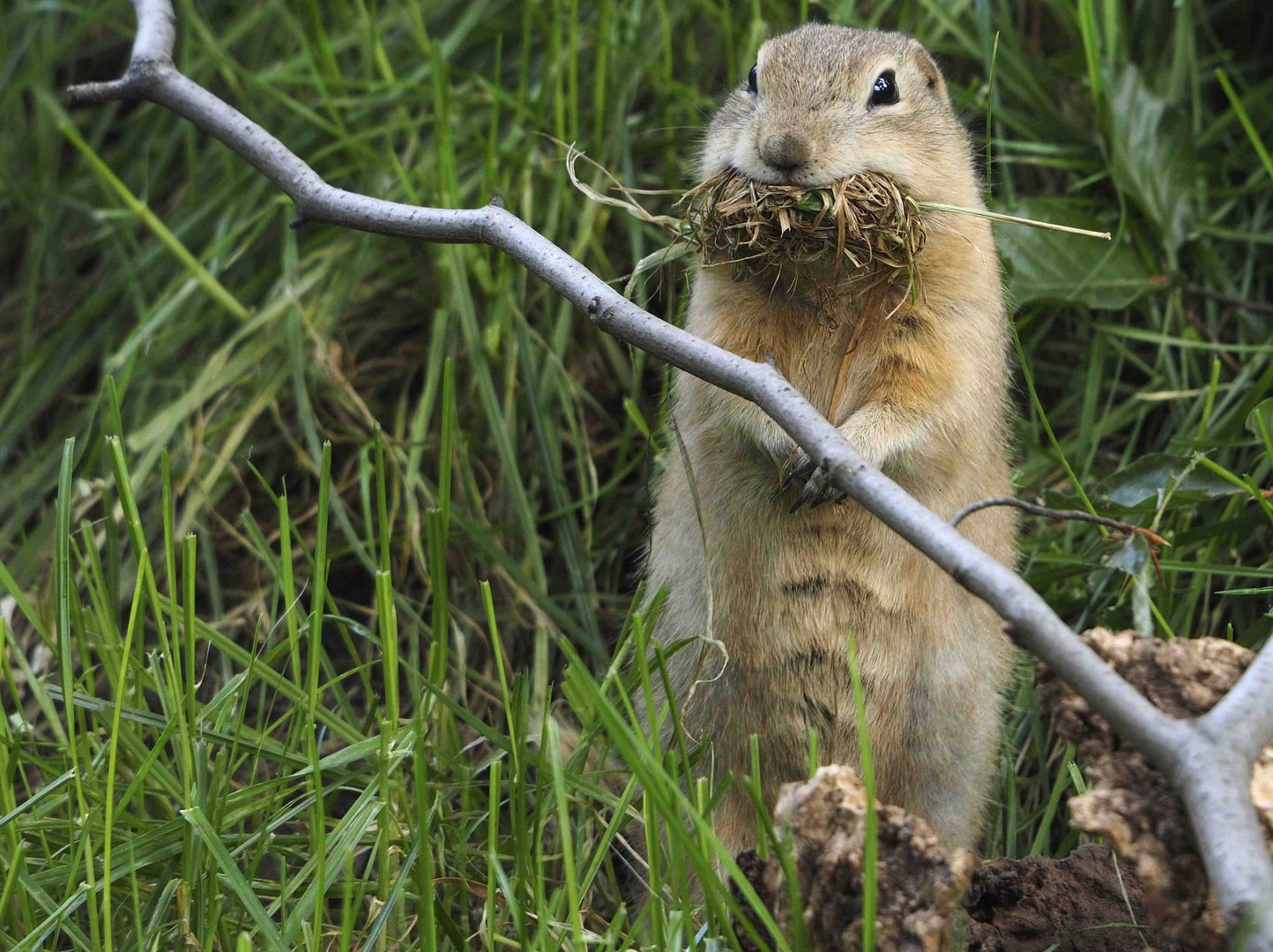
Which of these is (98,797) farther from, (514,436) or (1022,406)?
(1022,406)

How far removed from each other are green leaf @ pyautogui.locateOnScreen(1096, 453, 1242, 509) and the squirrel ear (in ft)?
3.65

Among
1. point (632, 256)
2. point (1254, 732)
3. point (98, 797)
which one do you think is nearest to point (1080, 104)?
point (632, 256)

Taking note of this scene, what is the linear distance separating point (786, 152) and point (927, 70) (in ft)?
3.05

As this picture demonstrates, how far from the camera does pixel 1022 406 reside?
4.81 metres

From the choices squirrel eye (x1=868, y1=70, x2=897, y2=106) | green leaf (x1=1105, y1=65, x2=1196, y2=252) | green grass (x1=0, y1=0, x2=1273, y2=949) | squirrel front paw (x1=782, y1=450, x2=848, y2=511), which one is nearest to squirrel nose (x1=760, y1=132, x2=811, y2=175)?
squirrel eye (x1=868, y1=70, x2=897, y2=106)

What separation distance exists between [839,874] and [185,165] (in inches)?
163

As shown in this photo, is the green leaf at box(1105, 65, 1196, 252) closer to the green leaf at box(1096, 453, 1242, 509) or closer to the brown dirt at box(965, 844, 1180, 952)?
the green leaf at box(1096, 453, 1242, 509)

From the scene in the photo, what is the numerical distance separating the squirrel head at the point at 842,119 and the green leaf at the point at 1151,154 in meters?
0.96

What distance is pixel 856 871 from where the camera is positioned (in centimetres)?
224

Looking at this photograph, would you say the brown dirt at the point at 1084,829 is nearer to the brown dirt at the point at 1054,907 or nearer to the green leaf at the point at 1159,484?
Answer: the brown dirt at the point at 1054,907

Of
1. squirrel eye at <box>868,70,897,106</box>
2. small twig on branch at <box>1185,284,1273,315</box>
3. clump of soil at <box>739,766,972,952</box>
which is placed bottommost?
clump of soil at <box>739,766,972,952</box>

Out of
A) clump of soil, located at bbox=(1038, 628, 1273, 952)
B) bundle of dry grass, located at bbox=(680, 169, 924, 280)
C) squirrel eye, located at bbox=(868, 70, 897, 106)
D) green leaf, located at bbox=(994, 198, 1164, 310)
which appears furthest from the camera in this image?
green leaf, located at bbox=(994, 198, 1164, 310)

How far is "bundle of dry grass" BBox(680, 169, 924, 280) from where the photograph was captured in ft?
9.91

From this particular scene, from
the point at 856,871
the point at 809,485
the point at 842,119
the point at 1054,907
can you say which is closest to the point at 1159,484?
the point at 809,485
